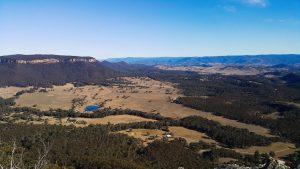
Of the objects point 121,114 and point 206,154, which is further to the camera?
point 121,114

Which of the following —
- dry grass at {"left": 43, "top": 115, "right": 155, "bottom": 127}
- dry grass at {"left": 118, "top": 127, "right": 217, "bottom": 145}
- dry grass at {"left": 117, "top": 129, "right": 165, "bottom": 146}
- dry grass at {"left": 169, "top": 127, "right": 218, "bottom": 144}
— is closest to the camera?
dry grass at {"left": 117, "top": 129, "right": 165, "bottom": 146}

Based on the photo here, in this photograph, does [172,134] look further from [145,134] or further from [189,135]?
[145,134]

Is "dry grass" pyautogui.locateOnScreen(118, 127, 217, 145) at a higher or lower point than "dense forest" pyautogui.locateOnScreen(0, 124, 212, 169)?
lower

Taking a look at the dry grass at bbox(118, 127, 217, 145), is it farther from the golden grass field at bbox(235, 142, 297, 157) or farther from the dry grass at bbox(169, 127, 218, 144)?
the golden grass field at bbox(235, 142, 297, 157)

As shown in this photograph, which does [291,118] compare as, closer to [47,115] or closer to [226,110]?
[226,110]

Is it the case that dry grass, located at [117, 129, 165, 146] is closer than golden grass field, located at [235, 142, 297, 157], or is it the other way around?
golden grass field, located at [235, 142, 297, 157]

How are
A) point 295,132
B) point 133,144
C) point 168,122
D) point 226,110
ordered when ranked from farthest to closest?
point 226,110
point 168,122
point 295,132
point 133,144

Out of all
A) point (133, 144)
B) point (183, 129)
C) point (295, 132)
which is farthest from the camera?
point (183, 129)

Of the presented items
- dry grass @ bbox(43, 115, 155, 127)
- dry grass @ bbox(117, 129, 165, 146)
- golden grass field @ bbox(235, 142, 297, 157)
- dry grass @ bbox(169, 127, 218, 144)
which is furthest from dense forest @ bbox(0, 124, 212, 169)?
dry grass @ bbox(43, 115, 155, 127)

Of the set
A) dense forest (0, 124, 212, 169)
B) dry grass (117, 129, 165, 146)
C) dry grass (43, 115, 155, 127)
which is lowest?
dry grass (43, 115, 155, 127)

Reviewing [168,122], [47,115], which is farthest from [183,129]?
[47,115]

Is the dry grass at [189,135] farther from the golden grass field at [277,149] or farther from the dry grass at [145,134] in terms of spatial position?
the golden grass field at [277,149]
